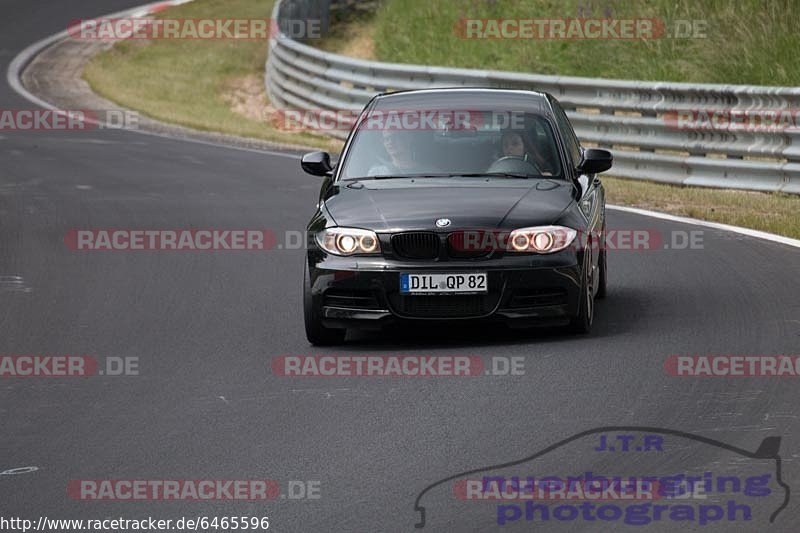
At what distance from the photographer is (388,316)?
970cm

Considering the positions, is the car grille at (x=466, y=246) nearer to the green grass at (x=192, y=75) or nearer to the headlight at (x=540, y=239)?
the headlight at (x=540, y=239)

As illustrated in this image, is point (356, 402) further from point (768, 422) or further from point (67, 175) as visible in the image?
point (67, 175)

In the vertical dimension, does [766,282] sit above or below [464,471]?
below

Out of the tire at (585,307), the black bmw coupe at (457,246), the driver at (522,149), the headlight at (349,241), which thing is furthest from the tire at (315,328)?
the driver at (522,149)

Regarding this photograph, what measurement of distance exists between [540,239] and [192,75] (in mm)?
25204

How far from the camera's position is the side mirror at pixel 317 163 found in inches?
435

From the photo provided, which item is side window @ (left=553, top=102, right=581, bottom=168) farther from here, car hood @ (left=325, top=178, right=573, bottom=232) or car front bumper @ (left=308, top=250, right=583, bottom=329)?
car front bumper @ (left=308, top=250, right=583, bottom=329)

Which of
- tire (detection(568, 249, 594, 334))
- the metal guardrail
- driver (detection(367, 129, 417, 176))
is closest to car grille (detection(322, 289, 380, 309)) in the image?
tire (detection(568, 249, 594, 334))

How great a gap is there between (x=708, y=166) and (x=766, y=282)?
6.52 meters

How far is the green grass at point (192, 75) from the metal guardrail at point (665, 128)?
366 cm

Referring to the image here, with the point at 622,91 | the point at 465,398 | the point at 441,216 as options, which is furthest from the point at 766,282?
the point at 622,91

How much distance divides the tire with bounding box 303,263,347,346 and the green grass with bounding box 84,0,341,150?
15.1m

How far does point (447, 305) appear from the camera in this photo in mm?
9641

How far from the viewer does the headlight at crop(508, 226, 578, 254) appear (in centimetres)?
967
